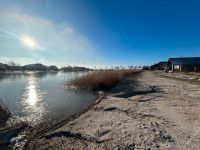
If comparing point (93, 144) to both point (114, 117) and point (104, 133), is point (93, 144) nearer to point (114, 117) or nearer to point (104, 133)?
point (104, 133)

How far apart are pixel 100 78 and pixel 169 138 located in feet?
46.4

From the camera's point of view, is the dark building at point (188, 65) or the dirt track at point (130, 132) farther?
the dark building at point (188, 65)

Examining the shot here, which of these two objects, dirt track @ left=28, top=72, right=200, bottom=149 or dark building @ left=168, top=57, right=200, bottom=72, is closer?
dirt track @ left=28, top=72, right=200, bottom=149

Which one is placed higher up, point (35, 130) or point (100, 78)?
point (100, 78)

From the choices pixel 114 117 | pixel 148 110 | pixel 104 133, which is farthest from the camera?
pixel 148 110

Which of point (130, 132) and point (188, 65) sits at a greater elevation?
point (188, 65)

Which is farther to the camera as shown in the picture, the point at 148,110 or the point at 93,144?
the point at 148,110

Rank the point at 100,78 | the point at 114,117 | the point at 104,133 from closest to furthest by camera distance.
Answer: the point at 104,133 → the point at 114,117 → the point at 100,78

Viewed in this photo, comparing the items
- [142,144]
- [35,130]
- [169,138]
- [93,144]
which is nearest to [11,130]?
[35,130]

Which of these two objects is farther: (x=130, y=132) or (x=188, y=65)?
(x=188, y=65)

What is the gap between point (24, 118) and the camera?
27.0 ft

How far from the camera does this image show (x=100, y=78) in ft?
62.2

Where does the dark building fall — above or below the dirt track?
above

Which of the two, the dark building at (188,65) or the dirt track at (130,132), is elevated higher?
the dark building at (188,65)
